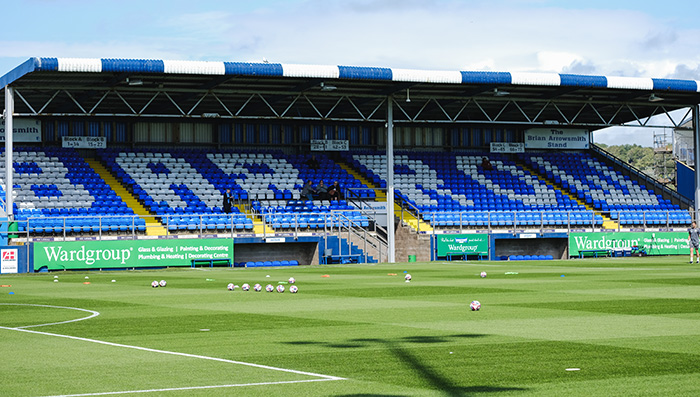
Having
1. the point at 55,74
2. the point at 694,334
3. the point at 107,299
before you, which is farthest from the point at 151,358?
the point at 55,74

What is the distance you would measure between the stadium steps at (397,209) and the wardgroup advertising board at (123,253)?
9390 millimetres

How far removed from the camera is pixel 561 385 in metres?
8.30

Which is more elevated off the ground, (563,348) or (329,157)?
(329,157)

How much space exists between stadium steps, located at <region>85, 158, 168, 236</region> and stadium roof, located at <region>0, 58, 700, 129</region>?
2.92 metres

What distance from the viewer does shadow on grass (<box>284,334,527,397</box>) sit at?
318 inches

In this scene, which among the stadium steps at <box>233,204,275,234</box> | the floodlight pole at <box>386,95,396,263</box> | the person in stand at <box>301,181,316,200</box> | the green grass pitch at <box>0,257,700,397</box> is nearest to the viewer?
the green grass pitch at <box>0,257,700,397</box>

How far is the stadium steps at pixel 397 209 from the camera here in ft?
144

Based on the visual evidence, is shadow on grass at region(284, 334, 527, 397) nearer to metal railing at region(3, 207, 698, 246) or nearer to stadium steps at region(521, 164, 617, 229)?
metal railing at region(3, 207, 698, 246)

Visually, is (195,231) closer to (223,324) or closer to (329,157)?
(329,157)

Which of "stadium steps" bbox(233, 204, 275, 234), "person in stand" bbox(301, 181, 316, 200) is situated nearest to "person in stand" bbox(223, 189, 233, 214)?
"stadium steps" bbox(233, 204, 275, 234)

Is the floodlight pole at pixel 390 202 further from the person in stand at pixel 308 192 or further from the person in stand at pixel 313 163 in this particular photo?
the person in stand at pixel 313 163

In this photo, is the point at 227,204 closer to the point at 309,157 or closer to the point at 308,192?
the point at 308,192

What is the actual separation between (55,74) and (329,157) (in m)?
18.6

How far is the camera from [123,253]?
37094 mm
